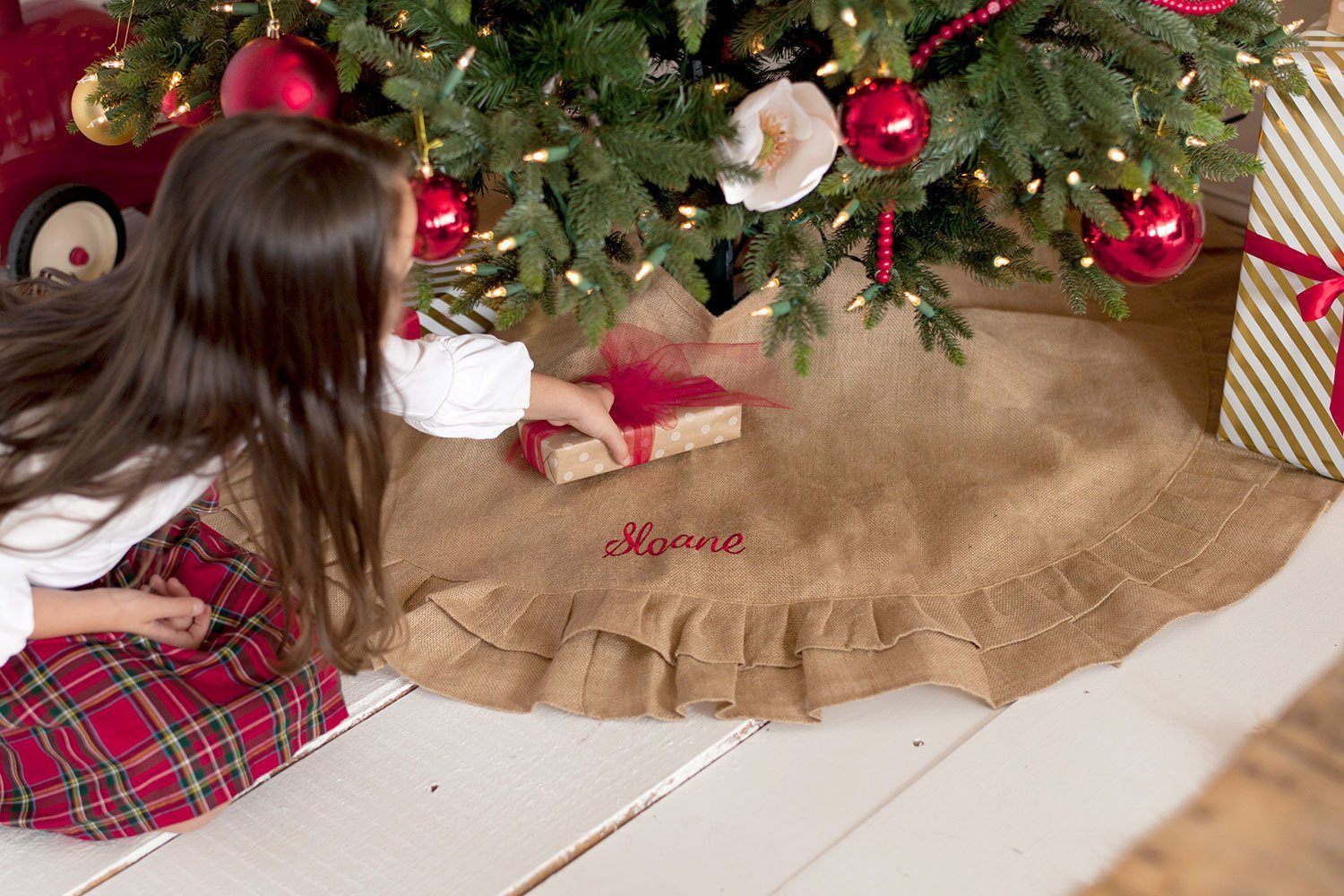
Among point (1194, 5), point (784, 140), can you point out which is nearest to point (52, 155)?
point (784, 140)

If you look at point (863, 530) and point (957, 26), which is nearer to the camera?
point (957, 26)

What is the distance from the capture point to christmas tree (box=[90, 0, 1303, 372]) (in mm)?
1050

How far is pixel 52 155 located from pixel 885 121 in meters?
1.32

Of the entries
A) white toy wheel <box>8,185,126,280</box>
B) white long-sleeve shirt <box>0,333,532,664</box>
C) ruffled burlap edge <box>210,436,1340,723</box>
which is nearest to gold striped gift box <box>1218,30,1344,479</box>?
ruffled burlap edge <box>210,436,1340,723</box>

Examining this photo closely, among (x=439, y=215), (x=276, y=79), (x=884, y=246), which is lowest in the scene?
(x=884, y=246)

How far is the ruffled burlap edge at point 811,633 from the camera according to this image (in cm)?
110

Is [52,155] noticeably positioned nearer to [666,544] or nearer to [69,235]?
[69,235]

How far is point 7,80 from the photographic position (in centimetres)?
164

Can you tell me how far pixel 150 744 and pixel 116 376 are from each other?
31cm

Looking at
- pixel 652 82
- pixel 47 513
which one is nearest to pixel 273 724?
pixel 47 513

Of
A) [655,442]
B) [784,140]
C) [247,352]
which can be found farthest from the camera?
[655,442]

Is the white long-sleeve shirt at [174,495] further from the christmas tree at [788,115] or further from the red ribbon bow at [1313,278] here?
the red ribbon bow at [1313,278]

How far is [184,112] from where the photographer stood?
4.30 feet

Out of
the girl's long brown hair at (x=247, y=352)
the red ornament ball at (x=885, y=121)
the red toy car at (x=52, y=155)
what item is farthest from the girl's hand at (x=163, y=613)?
the red toy car at (x=52, y=155)
